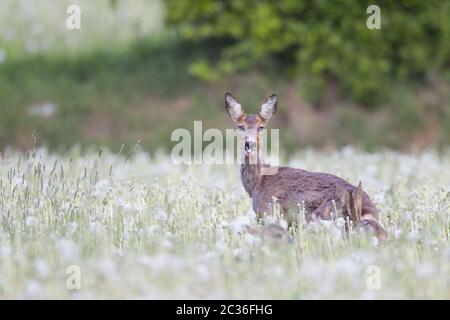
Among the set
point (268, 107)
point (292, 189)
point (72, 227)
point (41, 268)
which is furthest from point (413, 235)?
point (41, 268)

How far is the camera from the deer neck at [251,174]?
1007 cm

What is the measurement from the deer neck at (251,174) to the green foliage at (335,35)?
31.0 feet

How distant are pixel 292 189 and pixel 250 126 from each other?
891 millimetres

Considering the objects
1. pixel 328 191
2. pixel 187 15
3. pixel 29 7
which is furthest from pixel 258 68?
pixel 328 191

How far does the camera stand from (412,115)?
63.6 ft

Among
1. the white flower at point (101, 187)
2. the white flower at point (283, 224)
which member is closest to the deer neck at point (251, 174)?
the white flower at point (283, 224)

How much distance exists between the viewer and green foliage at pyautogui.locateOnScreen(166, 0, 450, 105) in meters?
19.3

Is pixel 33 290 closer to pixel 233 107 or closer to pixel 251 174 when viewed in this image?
pixel 251 174

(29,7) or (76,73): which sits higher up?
(29,7)

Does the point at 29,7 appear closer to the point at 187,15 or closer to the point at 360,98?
the point at 187,15

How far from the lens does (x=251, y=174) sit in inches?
399

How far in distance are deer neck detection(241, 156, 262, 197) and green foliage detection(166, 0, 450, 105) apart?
9452 millimetres

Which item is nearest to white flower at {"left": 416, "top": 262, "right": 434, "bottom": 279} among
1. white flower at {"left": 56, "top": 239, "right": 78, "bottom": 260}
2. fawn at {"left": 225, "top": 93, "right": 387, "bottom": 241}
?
fawn at {"left": 225, "top": 93, "right": 387, "bottom": 241}
